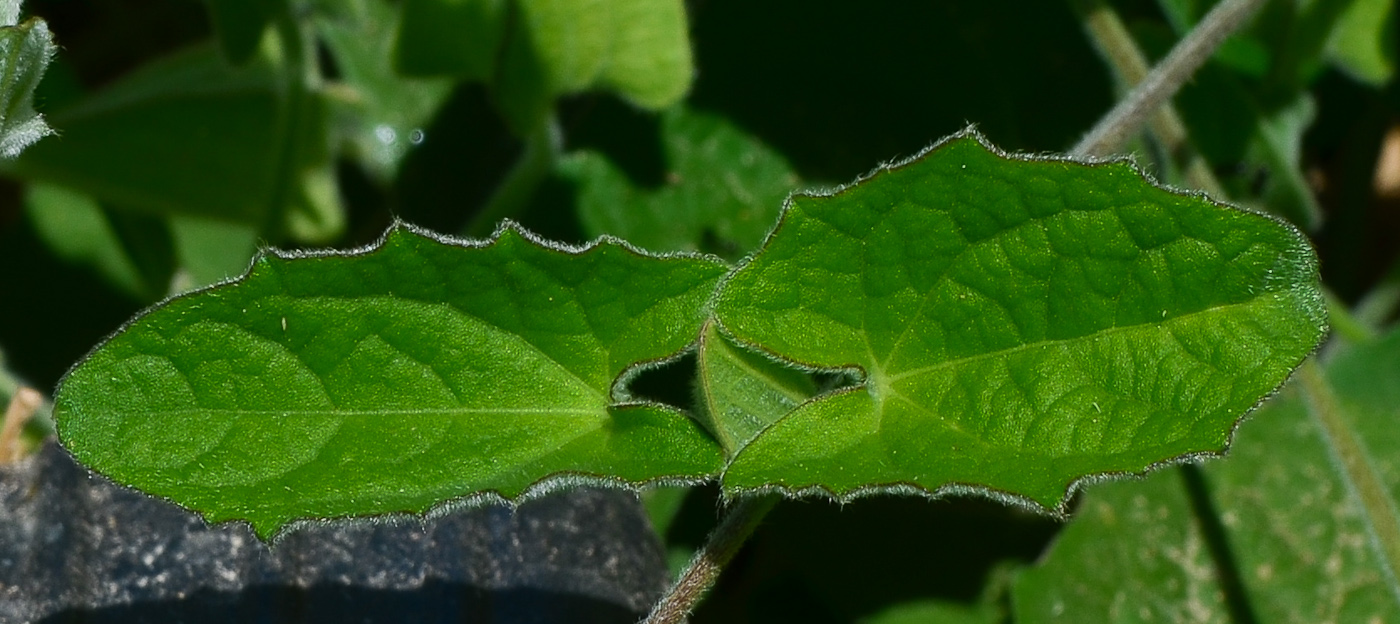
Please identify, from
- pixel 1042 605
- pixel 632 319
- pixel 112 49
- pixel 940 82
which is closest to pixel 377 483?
pixel 632 319

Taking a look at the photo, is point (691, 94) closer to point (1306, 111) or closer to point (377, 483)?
point (1306, 111)

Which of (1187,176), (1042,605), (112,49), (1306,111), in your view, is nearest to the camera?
(1187,176)

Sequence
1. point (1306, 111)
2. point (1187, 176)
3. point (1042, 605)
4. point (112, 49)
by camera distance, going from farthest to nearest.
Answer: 1. point (112, 49)
2. point (1306, 111)
3. point (1042, 605)
4. point (1187, 176)

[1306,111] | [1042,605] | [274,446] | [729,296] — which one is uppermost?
[274,446]

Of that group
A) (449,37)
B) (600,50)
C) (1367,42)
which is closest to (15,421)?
(449,37)

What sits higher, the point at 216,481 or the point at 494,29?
the point at 216,481

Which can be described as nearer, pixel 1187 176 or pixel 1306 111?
pixel 1187 176
